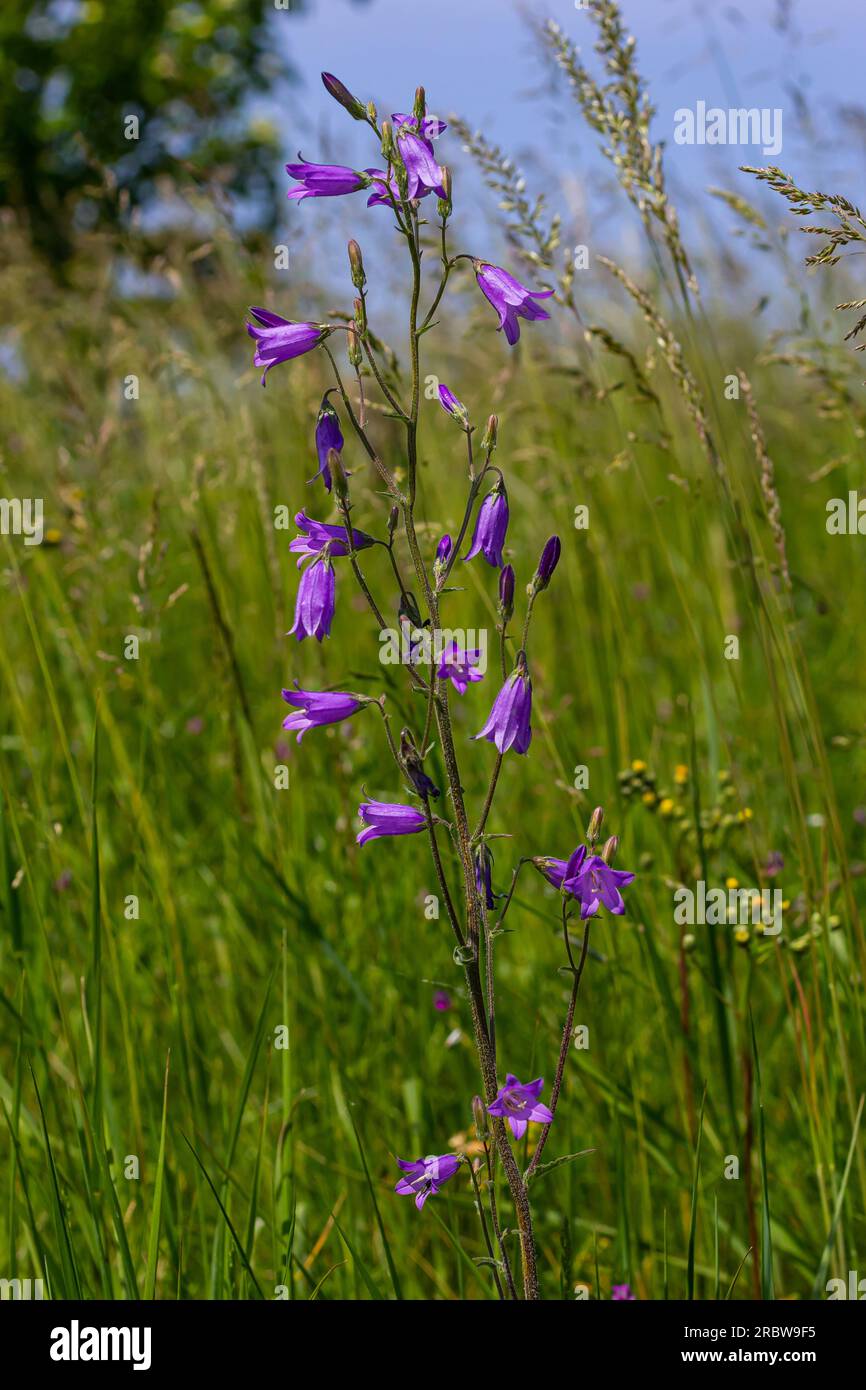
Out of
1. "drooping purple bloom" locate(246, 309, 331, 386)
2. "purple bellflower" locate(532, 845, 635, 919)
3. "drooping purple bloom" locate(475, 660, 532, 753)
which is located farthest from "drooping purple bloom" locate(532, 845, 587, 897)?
"drooping purple bloom" locate(246, 309, 331, 386)

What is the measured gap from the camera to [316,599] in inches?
52.7

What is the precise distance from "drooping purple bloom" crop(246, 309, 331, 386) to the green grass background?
9.8 inches

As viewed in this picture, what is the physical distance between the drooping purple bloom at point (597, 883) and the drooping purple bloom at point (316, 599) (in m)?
0.40

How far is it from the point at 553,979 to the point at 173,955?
0.82 m

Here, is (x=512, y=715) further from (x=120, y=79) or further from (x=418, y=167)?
(x=120, y=79)

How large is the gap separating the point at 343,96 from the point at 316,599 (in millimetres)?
573

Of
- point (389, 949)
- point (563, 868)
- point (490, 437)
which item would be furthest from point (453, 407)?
point (389, 949)

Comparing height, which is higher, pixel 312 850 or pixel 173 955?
pixel 312 850

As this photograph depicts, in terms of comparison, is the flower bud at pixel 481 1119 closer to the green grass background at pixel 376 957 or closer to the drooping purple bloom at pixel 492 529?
the green grass background at pixel 376 957

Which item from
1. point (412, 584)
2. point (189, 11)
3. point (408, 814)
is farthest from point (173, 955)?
point (189, 11)

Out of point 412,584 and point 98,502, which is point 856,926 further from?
point 412,584

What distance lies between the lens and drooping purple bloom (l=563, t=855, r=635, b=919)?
1.26 meters
